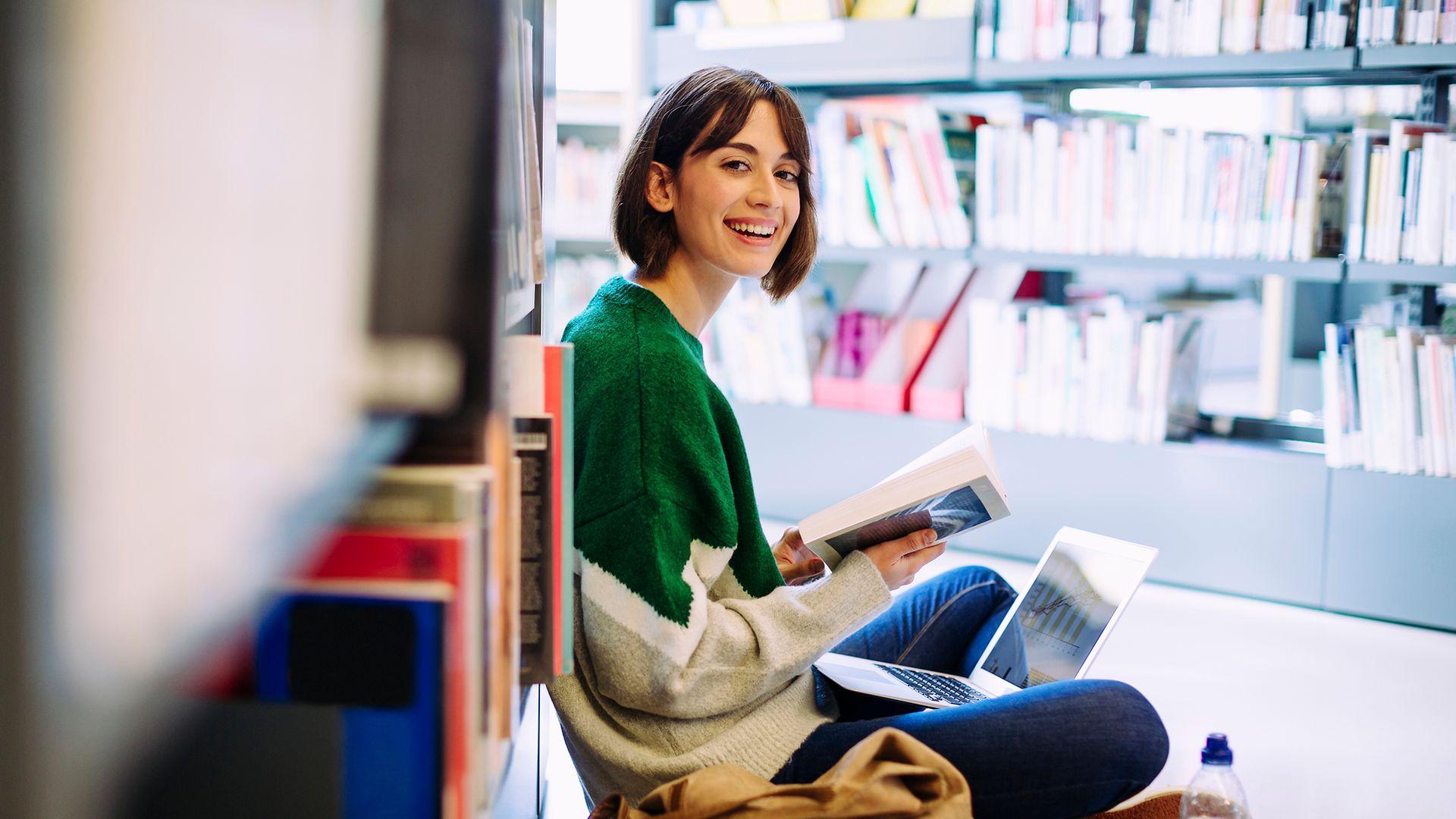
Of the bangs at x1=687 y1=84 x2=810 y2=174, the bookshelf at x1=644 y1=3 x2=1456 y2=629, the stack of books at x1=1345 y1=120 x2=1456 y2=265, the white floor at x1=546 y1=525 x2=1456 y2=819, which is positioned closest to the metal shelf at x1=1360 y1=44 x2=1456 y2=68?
the bookshelf at x1=644 y1=3 x2=1456 y2=629

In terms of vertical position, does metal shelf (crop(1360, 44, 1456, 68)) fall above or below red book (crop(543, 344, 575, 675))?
above

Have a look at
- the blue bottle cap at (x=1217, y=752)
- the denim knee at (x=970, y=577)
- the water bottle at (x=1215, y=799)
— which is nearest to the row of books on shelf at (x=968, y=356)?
the denim knee at (x=970, y=577)

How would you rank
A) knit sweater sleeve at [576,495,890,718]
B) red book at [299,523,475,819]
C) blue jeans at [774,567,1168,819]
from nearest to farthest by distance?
red book at [299,523,475,819], knit sweater sleeve at [576,495,890,718], blue jeans at [774,567,1168,819]

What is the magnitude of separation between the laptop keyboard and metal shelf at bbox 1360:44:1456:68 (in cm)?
176

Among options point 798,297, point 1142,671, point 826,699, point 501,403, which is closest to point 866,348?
point 798,297

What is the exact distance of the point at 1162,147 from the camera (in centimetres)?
Result: 270

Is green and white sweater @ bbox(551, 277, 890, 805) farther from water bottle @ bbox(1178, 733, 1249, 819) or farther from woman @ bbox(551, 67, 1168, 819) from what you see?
water bottle @ bbox(1178, 733, 1249, 819)

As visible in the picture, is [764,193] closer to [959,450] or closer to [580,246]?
[959,450]

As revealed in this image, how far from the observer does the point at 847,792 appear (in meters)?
0.96

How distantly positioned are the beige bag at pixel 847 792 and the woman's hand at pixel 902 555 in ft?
0.88

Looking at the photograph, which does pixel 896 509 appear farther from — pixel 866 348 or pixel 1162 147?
pixel 866 348

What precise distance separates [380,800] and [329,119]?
261 mm

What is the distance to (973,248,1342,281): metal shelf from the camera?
2.58m

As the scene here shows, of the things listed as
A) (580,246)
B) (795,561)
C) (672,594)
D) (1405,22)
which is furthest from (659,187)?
(580,246)
